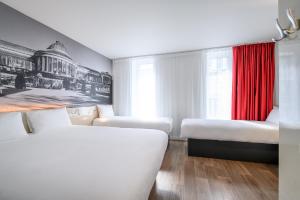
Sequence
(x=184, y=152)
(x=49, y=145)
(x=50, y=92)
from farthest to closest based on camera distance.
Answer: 1. (x=184, y=152)
2. (x=50, y=92)
3. (x=49, y=145)

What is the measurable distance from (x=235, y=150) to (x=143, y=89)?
9.19 feet

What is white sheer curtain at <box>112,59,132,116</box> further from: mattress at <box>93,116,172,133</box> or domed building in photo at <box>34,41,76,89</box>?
domed building in photo at <box>34,41,76,89</box>

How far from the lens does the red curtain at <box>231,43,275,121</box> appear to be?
3.30 metres

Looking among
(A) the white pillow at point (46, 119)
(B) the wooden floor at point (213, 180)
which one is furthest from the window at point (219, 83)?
(A) the white pillow at point (46, 119)

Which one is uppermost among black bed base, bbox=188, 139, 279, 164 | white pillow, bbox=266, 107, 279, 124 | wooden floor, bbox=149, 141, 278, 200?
white pillow, bbox=266, 107, 279, 124

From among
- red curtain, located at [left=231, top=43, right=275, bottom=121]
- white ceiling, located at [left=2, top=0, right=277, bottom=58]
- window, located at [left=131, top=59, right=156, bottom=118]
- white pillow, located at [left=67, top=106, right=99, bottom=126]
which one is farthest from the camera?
window, located at [left=131, top=59, right=156, bottom=118]

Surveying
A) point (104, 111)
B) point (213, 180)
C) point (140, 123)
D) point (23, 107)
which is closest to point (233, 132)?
point (213, 180)

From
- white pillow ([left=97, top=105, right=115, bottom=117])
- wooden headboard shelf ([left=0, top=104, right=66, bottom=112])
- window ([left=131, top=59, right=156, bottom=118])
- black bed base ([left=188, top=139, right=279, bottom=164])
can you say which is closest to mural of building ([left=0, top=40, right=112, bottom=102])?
wooden headboard shelf ([left=0, top=104, right=66, bottom=112])

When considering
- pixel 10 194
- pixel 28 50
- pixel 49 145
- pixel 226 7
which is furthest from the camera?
pixel 28 50

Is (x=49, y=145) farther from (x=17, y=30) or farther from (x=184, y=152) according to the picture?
(x=184, y=152)

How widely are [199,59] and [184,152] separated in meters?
2.41

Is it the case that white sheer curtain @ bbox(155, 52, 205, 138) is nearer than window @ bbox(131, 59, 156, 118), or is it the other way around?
white sheer curtain @ bbox(155, 52, 205, 138)

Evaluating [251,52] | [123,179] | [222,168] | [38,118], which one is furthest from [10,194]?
[251,52]

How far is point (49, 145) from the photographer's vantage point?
1.50m
